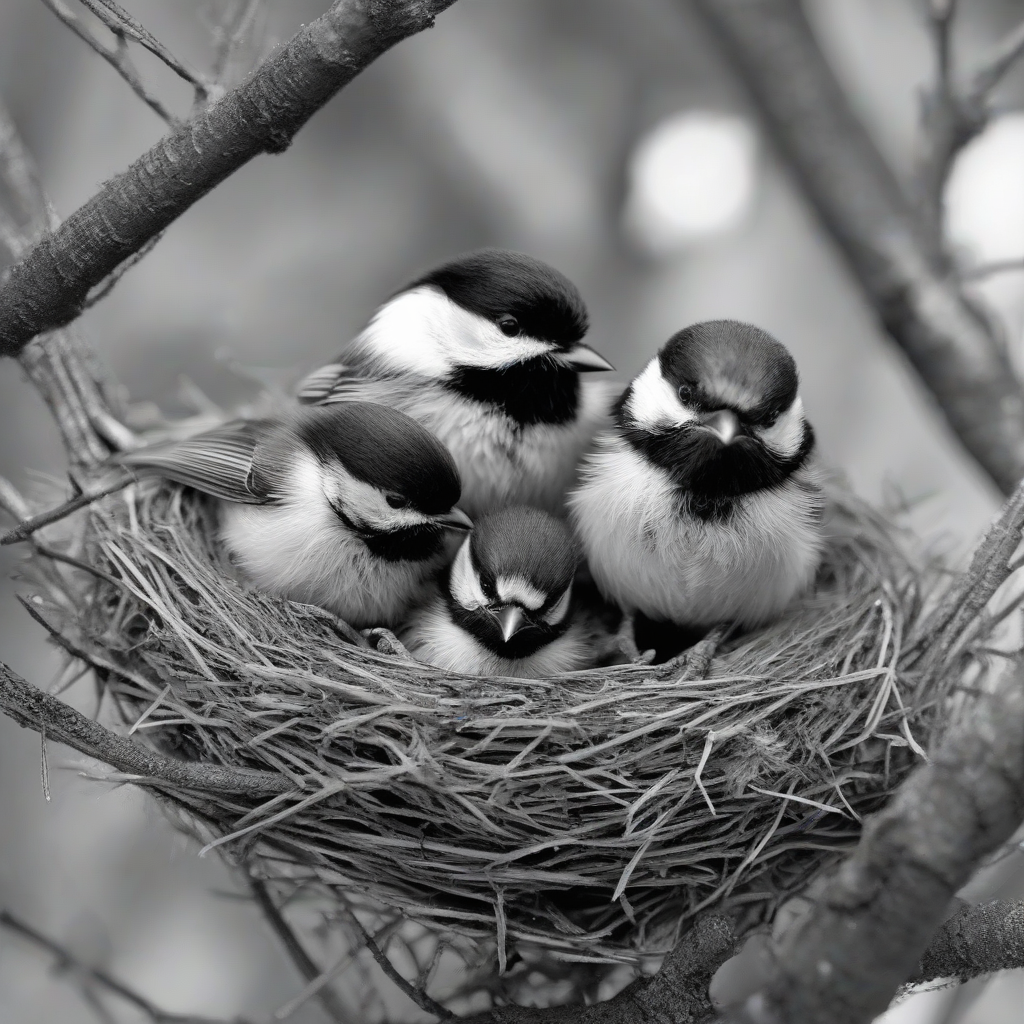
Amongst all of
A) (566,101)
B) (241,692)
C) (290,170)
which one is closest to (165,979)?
(241,692)

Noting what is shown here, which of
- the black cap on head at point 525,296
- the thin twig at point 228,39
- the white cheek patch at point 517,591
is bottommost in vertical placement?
the white cheek patch at point 517,591

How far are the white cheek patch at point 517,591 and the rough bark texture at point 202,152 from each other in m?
1.01

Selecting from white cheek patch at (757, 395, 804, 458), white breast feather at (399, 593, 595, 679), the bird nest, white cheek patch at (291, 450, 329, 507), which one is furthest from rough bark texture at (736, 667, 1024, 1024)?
Result: white cheek patch at (291, 450, 329, 507)

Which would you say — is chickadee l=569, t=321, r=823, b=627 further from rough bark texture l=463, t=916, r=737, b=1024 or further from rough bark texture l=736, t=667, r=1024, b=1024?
rough bark texture l=736, t=667, r=1024, b=1024

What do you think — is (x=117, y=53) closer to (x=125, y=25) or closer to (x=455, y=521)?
(x=125, y=25)

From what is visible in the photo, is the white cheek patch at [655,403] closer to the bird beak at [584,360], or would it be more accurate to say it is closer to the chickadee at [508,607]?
the bird beak at [584,360]

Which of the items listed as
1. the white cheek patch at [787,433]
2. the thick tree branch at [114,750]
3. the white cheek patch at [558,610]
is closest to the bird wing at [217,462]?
the white cheek patch at [558,610]

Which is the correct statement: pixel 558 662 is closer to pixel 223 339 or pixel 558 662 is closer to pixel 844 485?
pixel 844 485

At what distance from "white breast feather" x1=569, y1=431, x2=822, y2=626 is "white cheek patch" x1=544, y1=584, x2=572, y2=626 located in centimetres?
12

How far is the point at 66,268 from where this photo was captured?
5.65 ft

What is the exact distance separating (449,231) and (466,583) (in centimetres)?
238

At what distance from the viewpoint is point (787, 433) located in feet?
7.63

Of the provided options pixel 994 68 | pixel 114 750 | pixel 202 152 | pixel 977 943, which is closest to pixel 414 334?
pixel 202 152

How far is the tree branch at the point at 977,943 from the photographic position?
63.5 inches
